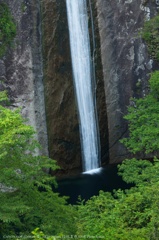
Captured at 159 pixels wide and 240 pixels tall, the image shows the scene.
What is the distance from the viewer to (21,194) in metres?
8.84

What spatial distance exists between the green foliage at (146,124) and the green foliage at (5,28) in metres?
5.42

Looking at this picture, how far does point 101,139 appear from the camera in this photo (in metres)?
19.0

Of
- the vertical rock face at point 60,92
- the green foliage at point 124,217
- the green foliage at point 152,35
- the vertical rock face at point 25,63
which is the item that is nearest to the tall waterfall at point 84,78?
the vertical rock face at point 60,92

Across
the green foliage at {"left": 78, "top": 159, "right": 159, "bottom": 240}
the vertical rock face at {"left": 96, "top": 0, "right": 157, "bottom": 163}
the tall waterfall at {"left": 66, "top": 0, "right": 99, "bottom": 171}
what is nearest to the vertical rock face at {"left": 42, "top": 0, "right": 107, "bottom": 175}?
the tall waterfall at {"left": 66, "top": 0, "right": 99, "bottom": 171}

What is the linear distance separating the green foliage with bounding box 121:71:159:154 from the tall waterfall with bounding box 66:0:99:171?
2553 mm

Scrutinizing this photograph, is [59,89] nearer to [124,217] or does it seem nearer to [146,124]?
[146,124]

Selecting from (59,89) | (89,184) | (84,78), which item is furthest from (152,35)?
(89,184)

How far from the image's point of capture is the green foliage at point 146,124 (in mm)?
14570

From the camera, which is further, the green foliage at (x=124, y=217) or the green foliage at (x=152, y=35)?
the green foliage at (x=152, y=35)

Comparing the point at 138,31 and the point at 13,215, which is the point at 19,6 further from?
the point at 13,215

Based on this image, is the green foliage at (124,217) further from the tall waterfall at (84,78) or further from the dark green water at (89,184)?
the tall waterfall at (84,78)

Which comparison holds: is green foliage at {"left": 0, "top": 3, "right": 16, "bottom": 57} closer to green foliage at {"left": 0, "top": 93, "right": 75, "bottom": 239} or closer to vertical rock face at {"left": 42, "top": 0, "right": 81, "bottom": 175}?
vertical rock face at {"left": 42, "top": 0, "right": 81, "bottom": 175}

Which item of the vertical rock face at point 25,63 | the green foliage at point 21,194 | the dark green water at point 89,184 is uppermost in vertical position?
the vertical rock face at point 25,63

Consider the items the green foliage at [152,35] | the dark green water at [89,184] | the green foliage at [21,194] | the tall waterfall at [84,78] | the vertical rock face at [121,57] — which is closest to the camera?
the green foliage at [21,194]
